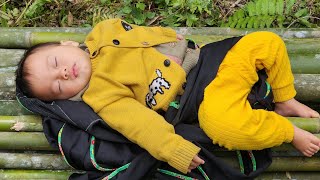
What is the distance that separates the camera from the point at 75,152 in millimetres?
2350

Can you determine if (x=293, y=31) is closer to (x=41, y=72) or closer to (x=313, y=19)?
(x=313, y=19)

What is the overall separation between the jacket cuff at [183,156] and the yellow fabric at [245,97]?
13 centimetres

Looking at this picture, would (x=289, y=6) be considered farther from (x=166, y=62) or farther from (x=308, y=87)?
(x=166, y=62)

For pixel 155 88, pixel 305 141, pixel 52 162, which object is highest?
pixel 155 88

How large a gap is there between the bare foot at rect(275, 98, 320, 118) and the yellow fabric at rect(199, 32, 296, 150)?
0.14 ft

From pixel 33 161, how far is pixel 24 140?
0.12 m

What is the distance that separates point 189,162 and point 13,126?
899 mm

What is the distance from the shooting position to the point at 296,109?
250 centimetres

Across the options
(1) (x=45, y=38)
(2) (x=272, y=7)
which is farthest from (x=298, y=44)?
(1) (x=45, y=38)

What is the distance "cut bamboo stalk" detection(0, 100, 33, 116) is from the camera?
266 centimetres

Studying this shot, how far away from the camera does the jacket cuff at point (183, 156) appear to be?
221 cm

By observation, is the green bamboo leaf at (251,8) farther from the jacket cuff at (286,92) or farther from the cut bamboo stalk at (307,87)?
the jacket cuff at (286,92)

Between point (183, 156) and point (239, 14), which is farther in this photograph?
point (239, 14)

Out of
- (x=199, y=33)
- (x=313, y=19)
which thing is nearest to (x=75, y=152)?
(x=199, y=33)
